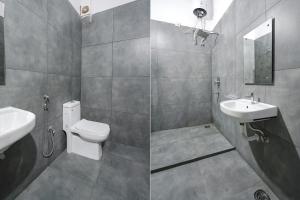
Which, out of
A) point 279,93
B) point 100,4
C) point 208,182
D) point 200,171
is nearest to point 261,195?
point 208,182

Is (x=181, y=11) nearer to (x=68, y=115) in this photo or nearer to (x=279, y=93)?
(x=279, y=93)

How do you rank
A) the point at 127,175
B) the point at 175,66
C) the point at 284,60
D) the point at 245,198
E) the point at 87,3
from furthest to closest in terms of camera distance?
the point at 175,66 → the point at 87,3 → the point at 127,175 → the point at 245,198 → the point at 284,60

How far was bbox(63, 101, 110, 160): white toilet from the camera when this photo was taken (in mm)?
1568

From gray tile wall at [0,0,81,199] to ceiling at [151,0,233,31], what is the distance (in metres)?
1.23

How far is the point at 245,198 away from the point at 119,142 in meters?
1.57

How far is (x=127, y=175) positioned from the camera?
142 centimetres

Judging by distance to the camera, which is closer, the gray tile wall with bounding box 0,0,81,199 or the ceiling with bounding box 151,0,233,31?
the gray tile wall with bounding box 0,0,81,199

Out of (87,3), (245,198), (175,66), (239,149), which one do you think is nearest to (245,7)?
(175,66)

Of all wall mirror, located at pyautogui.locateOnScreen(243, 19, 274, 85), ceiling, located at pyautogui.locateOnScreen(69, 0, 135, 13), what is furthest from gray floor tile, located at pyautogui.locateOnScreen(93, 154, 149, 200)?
ceiling, located at pyautogui.locateOnScreen(69, 0, 135, 13)

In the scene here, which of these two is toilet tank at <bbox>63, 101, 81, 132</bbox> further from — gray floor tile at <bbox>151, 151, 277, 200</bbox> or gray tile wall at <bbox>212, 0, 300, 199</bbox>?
gray tile wall at <bbox>212, 0, 300, 199</bbox>

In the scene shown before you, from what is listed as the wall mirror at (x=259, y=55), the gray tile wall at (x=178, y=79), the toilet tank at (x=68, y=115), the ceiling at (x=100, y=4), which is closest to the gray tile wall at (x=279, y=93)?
the wall mirror at (x=259, y=55)

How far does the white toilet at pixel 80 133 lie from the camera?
61.7 inches

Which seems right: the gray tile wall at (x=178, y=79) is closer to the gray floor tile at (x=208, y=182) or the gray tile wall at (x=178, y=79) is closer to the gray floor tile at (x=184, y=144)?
the gray floor tile at (x=184, y=144)

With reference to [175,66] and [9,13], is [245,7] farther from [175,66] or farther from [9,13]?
[9,13]
